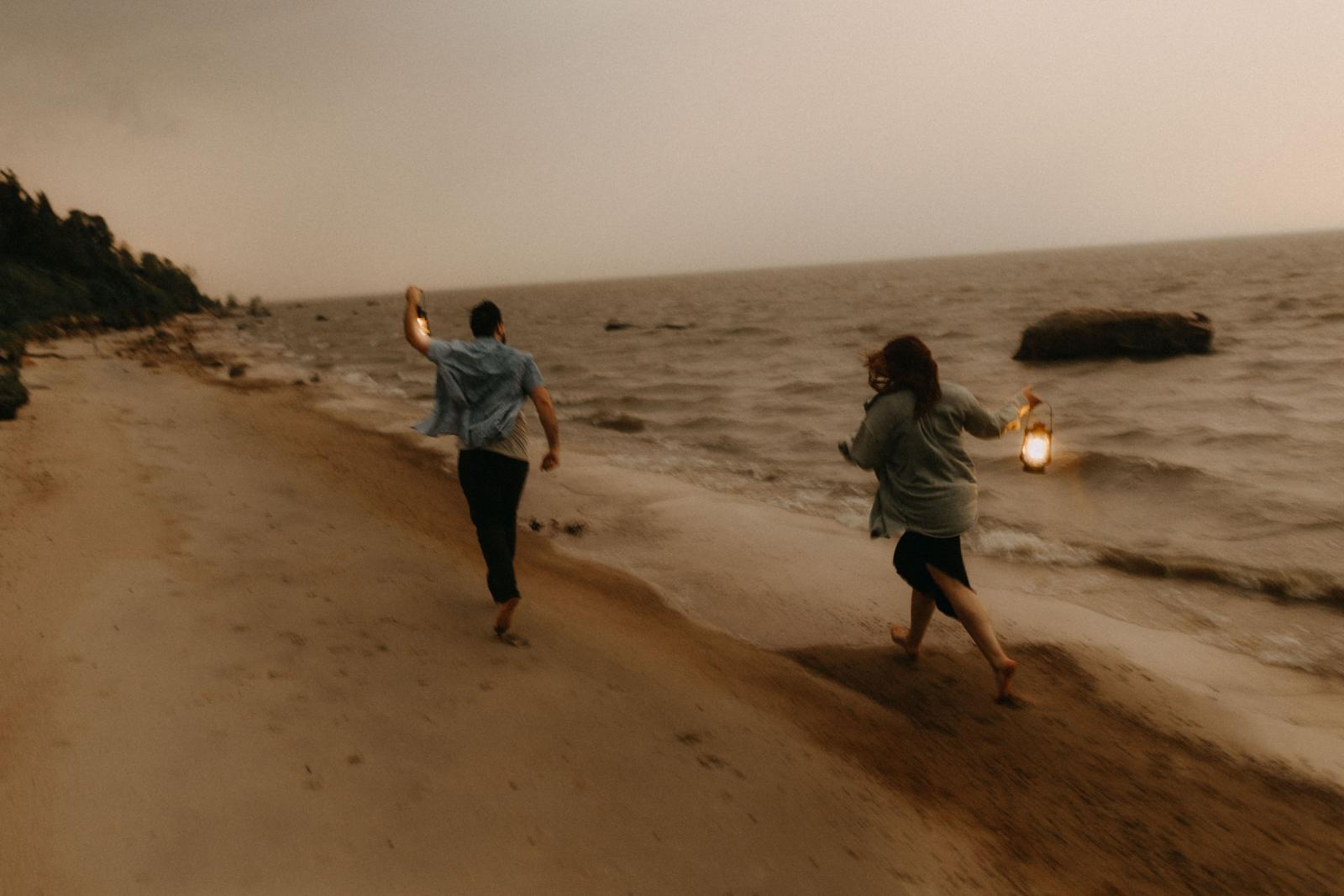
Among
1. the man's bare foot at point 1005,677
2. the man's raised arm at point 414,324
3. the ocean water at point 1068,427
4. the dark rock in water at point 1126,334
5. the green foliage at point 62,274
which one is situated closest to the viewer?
the man's bare foot at point 1005,677

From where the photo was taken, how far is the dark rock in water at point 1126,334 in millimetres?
17109

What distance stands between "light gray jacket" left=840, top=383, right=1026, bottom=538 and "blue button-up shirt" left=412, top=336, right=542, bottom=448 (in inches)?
78.9

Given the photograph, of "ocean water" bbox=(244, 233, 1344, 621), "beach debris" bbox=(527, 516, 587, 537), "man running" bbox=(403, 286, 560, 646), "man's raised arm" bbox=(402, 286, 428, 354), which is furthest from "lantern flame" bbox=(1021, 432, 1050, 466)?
"beach debris" bbox=(527, 516, 587, 537)

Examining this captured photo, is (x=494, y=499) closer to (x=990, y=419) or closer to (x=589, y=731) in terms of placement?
(x=589, y=731)

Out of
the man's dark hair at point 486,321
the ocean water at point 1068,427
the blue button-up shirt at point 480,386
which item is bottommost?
the ocean water at point 1068,427

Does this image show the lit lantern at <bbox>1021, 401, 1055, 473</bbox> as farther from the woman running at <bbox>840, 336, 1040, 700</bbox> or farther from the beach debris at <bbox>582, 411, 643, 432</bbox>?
the beach debris at <bbox>582, 411, 643, 432</bbox>

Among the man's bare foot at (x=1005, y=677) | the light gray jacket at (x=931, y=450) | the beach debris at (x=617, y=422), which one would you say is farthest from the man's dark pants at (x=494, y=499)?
the beach debris at (x=617, y=422)

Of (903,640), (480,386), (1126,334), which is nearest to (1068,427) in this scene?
(1126,334)

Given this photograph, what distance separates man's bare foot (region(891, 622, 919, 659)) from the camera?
4707 mm

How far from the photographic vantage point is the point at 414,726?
3473 millimetres

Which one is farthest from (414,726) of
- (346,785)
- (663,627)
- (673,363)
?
(673,363)

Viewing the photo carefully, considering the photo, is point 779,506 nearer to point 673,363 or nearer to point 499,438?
point 499,438

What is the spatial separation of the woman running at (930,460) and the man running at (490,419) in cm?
193

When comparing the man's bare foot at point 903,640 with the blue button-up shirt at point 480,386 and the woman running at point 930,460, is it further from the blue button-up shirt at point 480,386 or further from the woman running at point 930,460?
the blue button-up shirt at point 480,386
